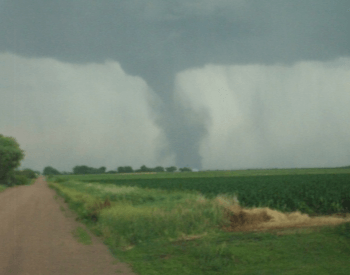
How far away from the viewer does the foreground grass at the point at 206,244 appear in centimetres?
788

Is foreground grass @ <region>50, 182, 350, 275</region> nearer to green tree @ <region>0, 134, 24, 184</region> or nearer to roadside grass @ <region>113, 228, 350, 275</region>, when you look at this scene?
roadside grass @ <region>113, 228, 350, 275</region>

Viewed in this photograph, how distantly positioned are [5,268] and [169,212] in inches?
225

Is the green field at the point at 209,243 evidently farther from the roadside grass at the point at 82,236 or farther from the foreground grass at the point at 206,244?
the roadside grass at the point at 82,236

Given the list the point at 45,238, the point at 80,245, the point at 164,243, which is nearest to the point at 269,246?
the point at 164,243

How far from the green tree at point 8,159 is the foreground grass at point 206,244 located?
49.4m

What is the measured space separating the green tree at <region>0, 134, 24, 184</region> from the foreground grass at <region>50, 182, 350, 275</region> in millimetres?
49426

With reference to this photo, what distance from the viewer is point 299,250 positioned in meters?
9.12

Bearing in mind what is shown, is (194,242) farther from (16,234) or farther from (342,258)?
(16,234)

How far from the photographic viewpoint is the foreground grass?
7.88 m

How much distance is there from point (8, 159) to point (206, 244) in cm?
5661

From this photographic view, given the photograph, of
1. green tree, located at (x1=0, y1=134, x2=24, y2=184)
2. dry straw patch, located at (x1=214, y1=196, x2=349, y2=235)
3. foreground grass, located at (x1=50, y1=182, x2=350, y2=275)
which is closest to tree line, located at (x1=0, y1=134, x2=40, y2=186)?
green tree, located at (x1=0, y1=134, x2=24, y2=184)

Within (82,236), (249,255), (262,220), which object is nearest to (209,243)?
(249,255)

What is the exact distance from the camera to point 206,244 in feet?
29.7

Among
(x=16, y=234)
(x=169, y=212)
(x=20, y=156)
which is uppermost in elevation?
(x=20, y=156)
